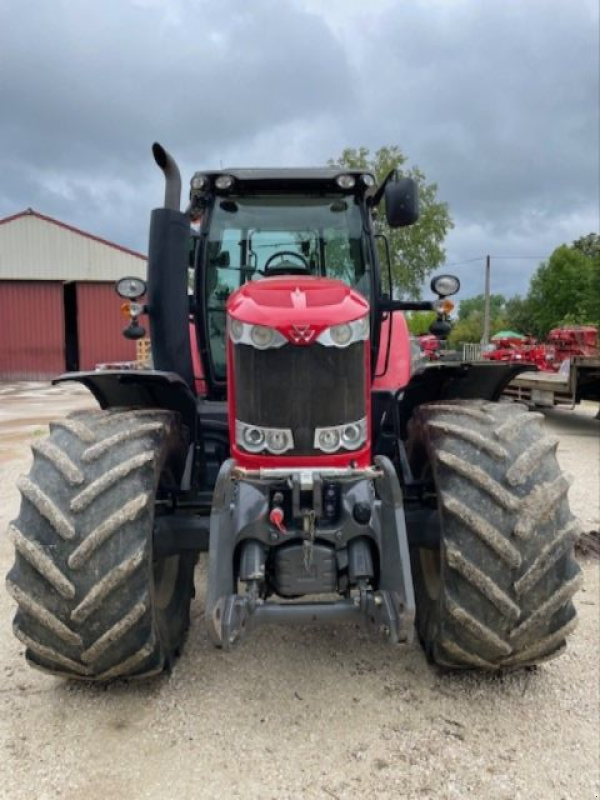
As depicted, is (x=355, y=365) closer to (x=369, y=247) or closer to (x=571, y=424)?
(x=369, y=247)

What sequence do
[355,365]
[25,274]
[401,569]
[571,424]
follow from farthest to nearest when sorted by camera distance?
[25,274] → [571,424] → [355,365] → [401,569]

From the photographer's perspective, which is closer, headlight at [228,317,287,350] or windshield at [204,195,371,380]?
headlight at [228,317,287,350]

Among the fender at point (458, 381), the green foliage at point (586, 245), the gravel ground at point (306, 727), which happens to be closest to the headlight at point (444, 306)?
the fender at point (458, 381)

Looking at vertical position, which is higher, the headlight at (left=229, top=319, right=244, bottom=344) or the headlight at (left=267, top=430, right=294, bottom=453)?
the headlight at (left=229, top=319, right=244, bottom=344)

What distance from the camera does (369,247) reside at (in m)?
3.81

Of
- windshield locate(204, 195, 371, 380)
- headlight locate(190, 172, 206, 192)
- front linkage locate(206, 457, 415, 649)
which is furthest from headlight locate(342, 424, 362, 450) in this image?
headlight locate(190, 172, 206, 192)

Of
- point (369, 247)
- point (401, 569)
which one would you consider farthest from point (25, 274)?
point (401, 569)

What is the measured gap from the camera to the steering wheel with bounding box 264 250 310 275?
11.7 feet

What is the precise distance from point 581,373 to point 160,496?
8753 mm

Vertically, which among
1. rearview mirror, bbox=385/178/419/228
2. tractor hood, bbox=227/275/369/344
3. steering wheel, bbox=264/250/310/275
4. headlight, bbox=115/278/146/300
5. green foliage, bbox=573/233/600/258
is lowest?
tractor hood, bbox=227/275/369/344

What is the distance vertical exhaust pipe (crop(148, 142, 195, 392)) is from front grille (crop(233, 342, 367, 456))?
63 cm

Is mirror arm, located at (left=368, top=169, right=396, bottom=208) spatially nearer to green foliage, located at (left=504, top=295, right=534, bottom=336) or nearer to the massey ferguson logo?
the massey ferguson logo

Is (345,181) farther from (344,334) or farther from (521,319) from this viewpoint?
(521,319)

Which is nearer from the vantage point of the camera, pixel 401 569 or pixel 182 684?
pixel 401 569
